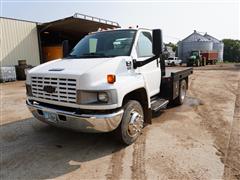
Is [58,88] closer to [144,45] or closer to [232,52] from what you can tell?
[144,45]

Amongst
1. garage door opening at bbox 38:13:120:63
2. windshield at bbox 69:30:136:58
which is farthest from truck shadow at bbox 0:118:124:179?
garage door opening at bbox 38:13:120:63

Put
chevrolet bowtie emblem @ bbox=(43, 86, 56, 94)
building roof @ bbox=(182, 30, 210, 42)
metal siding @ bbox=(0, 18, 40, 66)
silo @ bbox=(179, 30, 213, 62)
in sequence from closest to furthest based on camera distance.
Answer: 1. chevrolet bowtie emblem @ bbox=(43, 86, 56, 94)
2. metal siding @ bbox=(0, 18, 40, 66)
3. silo @ bbox=(179, 30, 213, 62)
4. building roof @ bbox=(182, 30, 210, 42)

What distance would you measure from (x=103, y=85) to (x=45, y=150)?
5.78ft

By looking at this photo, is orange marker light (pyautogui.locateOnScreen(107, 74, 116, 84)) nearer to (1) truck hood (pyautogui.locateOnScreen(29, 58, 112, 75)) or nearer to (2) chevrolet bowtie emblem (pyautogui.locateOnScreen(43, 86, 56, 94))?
(1) truck hood (pyautogui.locateOnScreen(29, 58, 112, 75))

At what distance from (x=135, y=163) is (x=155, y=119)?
233 cm

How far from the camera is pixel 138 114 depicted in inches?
161

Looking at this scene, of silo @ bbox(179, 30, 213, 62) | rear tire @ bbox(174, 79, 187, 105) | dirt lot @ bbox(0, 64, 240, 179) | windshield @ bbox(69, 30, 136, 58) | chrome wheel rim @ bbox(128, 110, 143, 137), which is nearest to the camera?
dirt lot @ bbox(0, 64, 240, 179)

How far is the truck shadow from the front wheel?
0.27 meters

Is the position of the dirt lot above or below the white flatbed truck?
below

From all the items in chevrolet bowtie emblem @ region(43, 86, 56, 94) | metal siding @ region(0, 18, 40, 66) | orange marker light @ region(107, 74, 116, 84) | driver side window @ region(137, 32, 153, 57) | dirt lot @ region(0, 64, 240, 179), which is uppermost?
metal siding @ region(0, 18, 40, 66)

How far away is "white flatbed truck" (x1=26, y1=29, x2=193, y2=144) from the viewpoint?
3.31m

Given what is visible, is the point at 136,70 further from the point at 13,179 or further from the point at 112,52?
the point at 13,179

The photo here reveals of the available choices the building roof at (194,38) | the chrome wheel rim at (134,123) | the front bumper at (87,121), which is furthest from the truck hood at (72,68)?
the building roof at (194,38)

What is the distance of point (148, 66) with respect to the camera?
4602 millimetres
